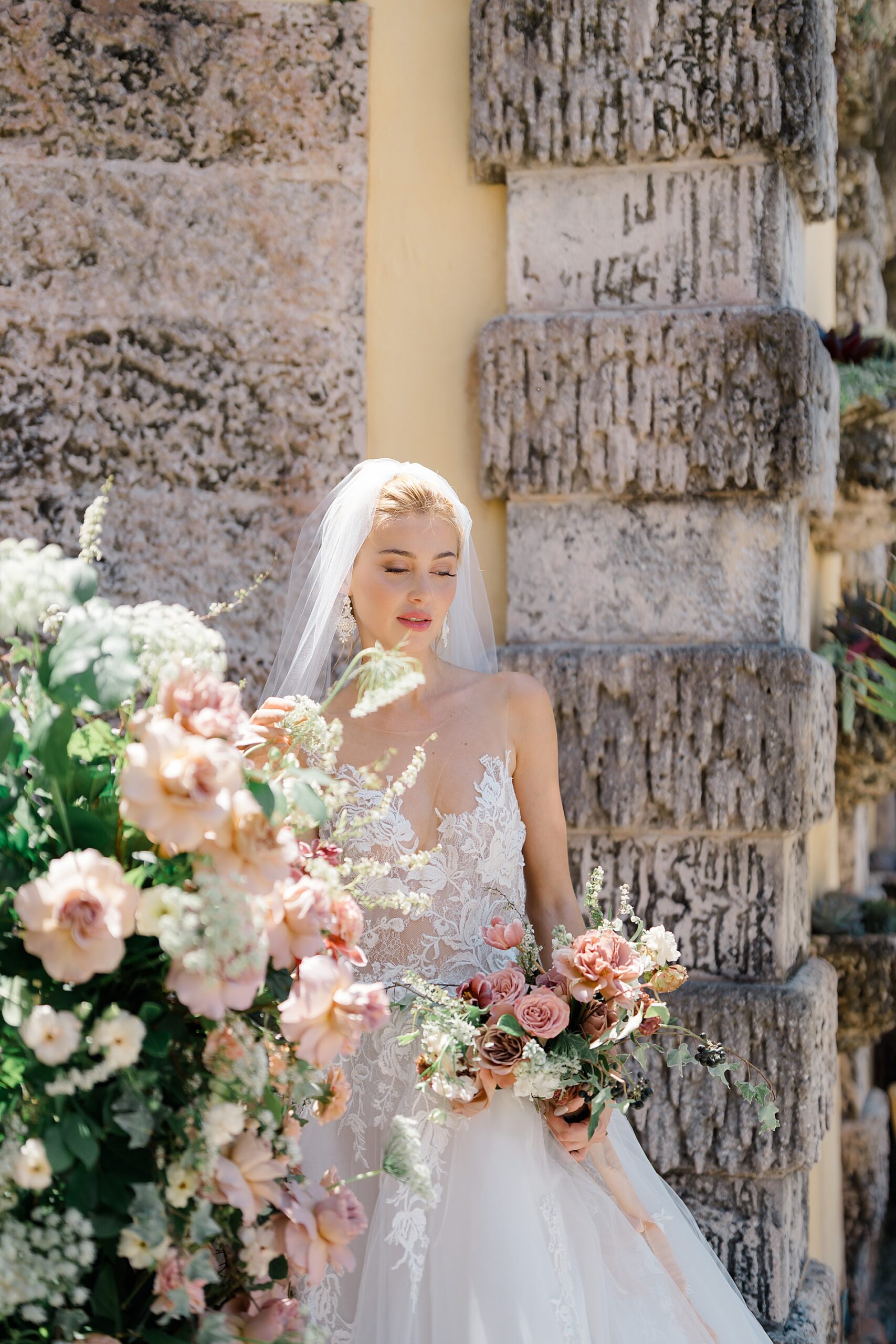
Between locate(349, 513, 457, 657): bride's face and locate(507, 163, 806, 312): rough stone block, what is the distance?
87 cm

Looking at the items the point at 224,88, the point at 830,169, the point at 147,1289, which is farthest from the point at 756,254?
the point at 147,1289

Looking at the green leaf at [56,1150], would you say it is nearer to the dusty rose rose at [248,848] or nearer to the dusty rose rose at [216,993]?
the dusty rose rose at [216,993]

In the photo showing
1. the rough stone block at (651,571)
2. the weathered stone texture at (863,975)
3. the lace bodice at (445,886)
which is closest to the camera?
the lace bodice at (445,886)

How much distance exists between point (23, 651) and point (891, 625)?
8.42 ft

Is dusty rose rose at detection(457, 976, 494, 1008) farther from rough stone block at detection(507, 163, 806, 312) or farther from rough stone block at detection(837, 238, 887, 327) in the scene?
rough stone block at detection(837, 238, 887, 327)

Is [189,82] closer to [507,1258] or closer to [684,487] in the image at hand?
[684,487]

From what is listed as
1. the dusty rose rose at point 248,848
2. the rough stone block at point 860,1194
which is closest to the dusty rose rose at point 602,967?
the dusty rose rose at point 248,848

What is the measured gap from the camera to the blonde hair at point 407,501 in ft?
7.82

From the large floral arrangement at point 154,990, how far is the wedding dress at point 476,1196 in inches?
17.4

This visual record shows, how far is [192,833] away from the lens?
3.79ft

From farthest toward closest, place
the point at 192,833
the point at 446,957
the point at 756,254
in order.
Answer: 1. the point at 756,254
2. the point at 446,957
3. the point at 192,833

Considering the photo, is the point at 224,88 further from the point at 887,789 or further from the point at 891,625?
the point at 887,789

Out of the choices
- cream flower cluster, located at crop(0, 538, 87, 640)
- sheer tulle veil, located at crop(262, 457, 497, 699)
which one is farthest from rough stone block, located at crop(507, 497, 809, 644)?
cream flower cluster, located at crop(0, 538, 87, 640)

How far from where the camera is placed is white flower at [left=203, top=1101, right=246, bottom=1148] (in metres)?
1.21
